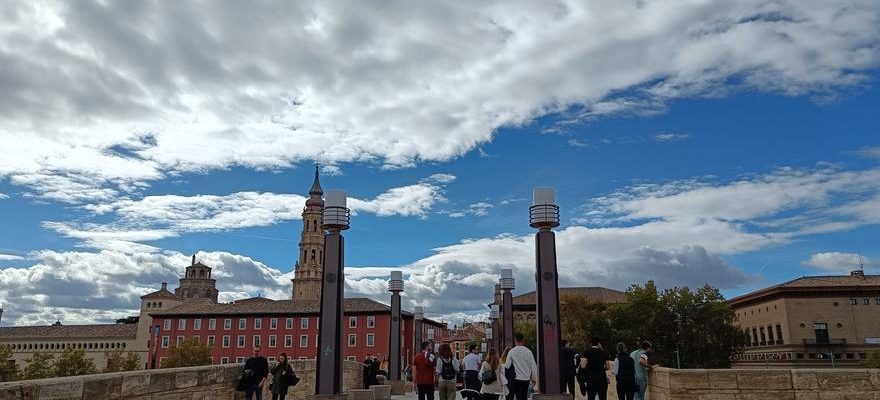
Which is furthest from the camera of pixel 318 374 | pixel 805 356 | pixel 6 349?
pixel 6 349

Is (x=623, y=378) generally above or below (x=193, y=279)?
below

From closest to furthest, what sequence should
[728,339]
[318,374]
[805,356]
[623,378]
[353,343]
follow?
[623,378], [318,374], [728,339], [805,356], [353,343]

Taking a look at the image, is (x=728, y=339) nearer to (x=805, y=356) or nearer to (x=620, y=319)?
(x=620, y=319)

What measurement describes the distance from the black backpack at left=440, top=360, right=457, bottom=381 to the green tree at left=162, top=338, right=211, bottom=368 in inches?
2817

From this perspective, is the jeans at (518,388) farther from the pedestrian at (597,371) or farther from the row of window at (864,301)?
the row of window at (864,301)

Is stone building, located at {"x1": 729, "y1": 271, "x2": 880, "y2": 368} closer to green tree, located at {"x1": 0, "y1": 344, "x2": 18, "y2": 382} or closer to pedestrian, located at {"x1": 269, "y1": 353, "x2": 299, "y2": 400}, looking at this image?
pedestrian, located at {"x1": 269, "y1": 353, "x2": 299, "y2": 400}

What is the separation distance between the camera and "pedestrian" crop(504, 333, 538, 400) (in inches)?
370

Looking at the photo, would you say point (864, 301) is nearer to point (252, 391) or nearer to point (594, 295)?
point (594, 295)

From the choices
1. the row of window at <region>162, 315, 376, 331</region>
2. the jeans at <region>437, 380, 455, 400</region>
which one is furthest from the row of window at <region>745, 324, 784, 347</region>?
the jeans at <region>437, 380, 455, 400</region>

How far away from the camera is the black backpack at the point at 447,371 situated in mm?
11695

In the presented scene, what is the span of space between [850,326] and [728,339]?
66.1ft

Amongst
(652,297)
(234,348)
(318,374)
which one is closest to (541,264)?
(318,374)

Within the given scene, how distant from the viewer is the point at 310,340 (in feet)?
282

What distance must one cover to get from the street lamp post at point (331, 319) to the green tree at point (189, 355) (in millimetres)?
70338
